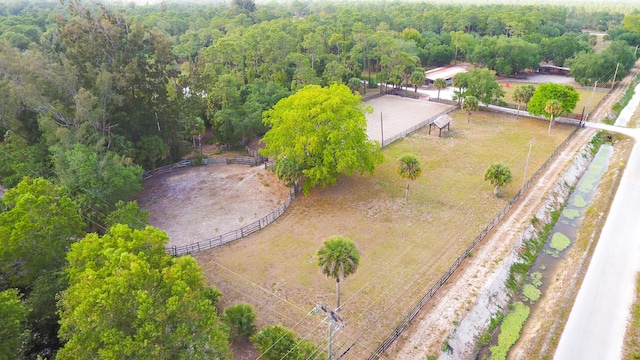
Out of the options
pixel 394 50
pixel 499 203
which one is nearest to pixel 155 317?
pixel 499 203

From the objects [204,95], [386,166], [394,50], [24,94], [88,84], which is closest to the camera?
[24,94]

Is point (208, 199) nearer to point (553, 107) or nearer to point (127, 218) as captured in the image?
point (127, 218)

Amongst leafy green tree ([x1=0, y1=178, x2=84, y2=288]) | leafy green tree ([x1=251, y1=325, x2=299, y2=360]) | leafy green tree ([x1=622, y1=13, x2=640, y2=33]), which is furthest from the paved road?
leafy green tree ([x1=622, y1=13, x2=640, y2=33])

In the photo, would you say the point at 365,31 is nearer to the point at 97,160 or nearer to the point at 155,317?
the point at 97,160

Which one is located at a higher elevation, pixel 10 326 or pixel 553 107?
pixel 10 326

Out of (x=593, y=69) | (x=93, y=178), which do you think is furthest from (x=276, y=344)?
(x=593, y=69)

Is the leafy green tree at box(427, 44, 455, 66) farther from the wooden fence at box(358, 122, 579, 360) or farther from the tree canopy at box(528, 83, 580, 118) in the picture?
the wooden fence at box(358, 122, 579, 360)

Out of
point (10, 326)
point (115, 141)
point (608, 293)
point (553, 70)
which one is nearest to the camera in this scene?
point (10, 326)

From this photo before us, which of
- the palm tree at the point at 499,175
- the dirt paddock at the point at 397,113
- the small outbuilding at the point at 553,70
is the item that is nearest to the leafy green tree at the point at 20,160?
the dirt paddock at the point at 397,113
